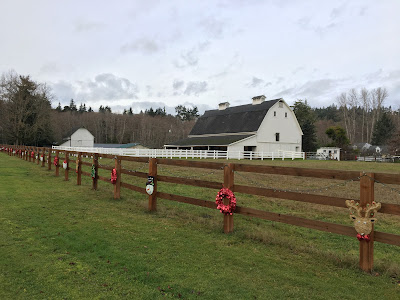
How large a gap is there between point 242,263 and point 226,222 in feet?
4.98

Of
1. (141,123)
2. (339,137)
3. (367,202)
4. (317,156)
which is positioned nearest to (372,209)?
(367,202)

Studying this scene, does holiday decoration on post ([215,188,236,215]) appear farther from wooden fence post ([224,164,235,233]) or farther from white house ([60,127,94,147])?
white house ([60,127,94,147])

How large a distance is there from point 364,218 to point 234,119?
41177mm

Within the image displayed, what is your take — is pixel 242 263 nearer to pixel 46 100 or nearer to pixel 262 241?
pixel 262 241

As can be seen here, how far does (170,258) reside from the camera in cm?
427

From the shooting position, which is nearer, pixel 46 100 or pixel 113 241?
pixel 113 241

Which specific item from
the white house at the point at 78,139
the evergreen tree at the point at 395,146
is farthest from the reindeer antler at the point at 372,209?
the white house at the point at 78,139

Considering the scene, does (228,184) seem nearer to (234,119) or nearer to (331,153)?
(234,119)

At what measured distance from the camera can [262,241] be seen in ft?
17.2

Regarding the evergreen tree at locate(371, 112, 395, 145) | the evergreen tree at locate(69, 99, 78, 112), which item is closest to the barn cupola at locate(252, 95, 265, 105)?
the evergreen tree at locate(371, 112, 395, 145)

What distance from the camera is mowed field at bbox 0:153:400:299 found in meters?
A: 3.35

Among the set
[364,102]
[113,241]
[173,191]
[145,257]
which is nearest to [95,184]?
[173,191]

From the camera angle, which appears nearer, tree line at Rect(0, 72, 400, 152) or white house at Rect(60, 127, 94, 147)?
tree line at Rect(0, 72, 400, 152)

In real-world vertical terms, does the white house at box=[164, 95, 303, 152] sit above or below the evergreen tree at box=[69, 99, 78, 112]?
below
